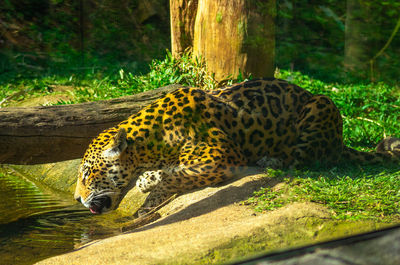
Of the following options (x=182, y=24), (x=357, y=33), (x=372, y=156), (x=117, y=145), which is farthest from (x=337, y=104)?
(x=357, y=33)

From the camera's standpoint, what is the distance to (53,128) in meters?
3.63

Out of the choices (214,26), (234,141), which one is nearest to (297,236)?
(234,141)

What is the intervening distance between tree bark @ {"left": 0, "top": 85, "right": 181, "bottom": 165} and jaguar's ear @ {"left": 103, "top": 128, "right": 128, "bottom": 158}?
1.80ft

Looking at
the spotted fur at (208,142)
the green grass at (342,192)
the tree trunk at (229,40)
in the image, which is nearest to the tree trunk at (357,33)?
the green grass at (342,192)

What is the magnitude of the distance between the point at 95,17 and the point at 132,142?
5.18 feet

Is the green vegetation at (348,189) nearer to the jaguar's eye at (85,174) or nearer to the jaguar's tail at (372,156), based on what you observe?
the jaguar's tail at (372,156)

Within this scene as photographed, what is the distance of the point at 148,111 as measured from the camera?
3666 millimetres

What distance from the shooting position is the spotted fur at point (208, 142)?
3.41 meters

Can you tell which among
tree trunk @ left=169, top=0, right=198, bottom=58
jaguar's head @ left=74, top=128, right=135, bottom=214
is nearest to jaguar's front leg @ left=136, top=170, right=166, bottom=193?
jaguar's head @ left=74, top=128, right=135, bottom=214

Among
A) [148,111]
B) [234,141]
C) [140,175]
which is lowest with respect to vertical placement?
[140,175]

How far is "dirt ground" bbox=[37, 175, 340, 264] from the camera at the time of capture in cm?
209

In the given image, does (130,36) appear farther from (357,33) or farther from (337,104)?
(357,33)

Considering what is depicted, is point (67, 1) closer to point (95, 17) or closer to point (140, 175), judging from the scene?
point (95, 17)

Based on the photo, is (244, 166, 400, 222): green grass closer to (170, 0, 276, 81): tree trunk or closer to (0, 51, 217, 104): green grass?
(170, 0, 276, 81): tree trunk
